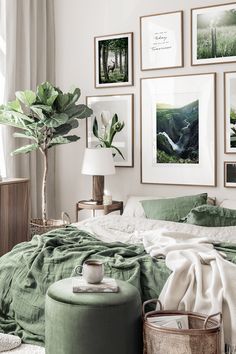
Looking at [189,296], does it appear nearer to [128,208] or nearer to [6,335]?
[6,335]

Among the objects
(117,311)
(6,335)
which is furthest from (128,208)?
(117,311)

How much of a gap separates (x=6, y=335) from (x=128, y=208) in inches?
87.3

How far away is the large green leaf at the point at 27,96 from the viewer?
4.65m

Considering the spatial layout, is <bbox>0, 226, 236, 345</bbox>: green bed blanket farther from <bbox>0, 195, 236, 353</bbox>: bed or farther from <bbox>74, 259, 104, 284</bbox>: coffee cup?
<bbox>74, 259, 104, 284</bbox>: coffee cup

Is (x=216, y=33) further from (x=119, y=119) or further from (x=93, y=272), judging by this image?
(x=93, y=272)

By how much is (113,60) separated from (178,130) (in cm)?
102

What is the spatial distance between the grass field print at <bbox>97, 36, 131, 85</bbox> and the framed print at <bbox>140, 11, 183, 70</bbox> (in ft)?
0.59

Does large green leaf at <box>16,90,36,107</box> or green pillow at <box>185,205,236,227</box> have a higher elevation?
large green leaf at <box>16,90,36,107</box>

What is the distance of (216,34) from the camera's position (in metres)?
4.68

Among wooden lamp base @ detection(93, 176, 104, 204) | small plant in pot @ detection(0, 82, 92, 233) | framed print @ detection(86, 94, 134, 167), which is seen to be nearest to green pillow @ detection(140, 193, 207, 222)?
wooden lamp base @ detection(93, 176, 104, 204)

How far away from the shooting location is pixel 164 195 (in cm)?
504

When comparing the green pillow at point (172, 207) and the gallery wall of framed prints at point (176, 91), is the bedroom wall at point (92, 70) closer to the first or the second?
the gallery wall of framed prints at point (176, 91)

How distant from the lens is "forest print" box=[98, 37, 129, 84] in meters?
5.16

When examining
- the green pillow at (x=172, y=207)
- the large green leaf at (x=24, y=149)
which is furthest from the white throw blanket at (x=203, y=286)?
the large green leaf at (x=24, y=149)
